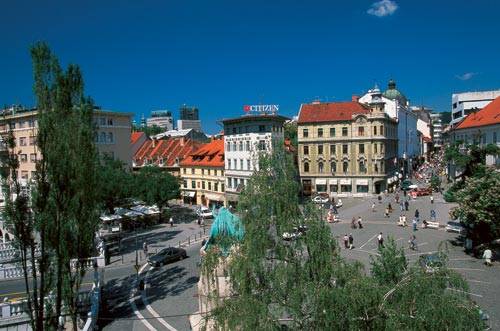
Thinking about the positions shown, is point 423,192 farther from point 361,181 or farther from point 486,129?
point 486,129

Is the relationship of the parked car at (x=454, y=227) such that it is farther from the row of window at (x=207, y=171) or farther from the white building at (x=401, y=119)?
the white building at (x=401, y=119)

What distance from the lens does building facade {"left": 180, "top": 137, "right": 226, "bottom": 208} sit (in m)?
67.8

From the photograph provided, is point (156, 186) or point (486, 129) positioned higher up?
point (486, 129)

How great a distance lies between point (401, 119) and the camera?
90250 millimetres

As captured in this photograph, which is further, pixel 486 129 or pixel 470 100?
pixel 470 100

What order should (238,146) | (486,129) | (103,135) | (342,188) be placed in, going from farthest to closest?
(342,188), (238,146), (103,135), (486,129)

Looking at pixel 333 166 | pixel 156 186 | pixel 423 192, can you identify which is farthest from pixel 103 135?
pixel 423 192

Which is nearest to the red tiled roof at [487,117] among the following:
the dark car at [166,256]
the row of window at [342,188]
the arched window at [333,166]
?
the row of window at [342,188]

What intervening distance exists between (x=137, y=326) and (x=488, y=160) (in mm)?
46937

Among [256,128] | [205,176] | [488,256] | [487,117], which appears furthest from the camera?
[205,176]

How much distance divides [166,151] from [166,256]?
46.4 metres

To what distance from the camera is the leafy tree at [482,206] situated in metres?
29.6

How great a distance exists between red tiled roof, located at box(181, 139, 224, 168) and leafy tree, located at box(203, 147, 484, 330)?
53.7 meters

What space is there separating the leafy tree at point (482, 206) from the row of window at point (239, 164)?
32.7m
